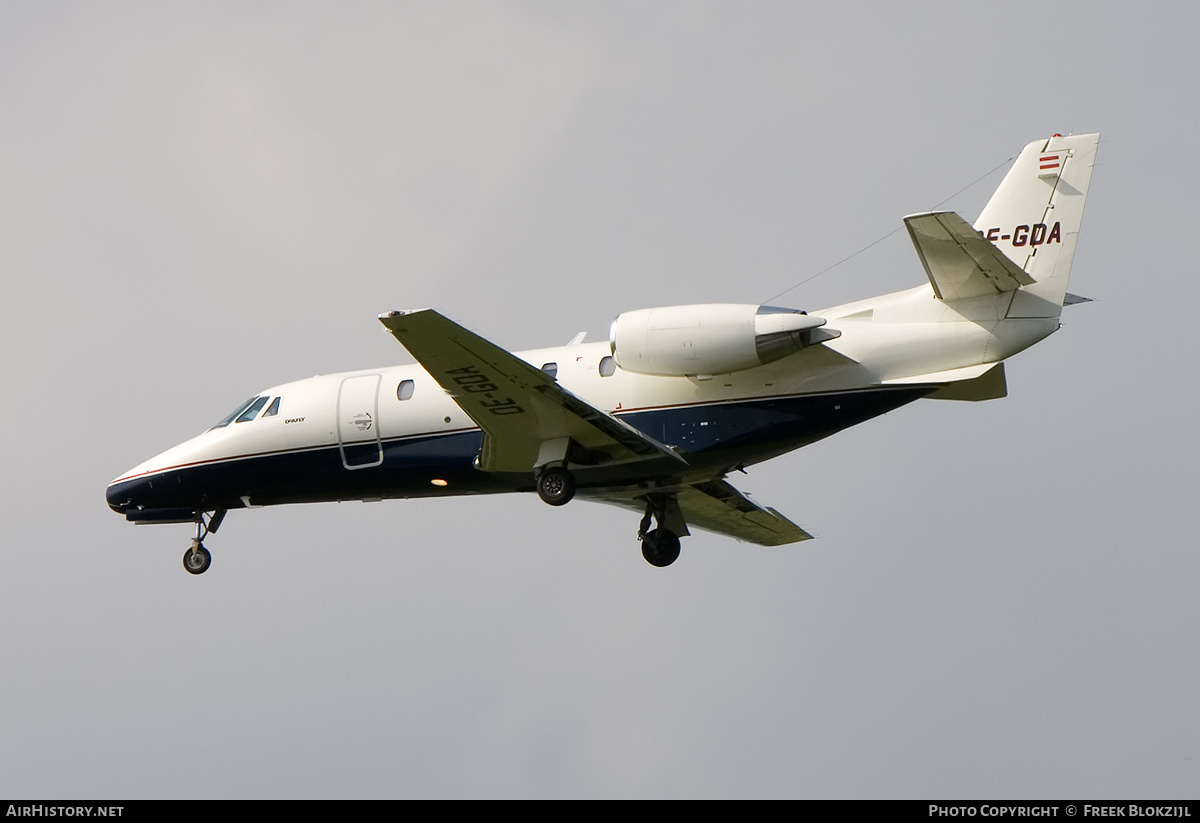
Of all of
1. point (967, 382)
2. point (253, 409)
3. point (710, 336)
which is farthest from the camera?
point (253, 409)

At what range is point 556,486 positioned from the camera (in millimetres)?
25844

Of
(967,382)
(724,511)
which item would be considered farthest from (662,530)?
(967,382)

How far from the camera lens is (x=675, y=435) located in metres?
25.6

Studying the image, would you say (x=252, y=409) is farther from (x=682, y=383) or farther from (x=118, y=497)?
(x=682, y=383)

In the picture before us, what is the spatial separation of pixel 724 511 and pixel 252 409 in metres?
8.52

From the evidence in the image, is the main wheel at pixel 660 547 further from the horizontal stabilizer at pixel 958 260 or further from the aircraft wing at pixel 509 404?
the horizontal stabilizer at pixel 958 260

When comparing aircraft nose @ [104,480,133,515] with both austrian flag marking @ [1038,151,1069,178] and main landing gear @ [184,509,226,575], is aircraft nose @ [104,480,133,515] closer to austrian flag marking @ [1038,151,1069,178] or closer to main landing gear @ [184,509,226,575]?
main landing gear @ [184,509,226,575]

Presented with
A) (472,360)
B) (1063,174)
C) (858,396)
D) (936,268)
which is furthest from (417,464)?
(1063,174)

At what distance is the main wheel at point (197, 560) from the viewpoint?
29.6 meters

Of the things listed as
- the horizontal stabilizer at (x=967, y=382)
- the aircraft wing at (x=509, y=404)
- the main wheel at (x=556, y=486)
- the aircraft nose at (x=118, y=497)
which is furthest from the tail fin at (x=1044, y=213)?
the aircraft nose at (x=118, y=497)

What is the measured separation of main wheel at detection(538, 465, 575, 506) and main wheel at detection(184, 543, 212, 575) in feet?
23.7

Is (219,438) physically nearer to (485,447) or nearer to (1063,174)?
(485,447)

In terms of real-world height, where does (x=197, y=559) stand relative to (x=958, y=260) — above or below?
below

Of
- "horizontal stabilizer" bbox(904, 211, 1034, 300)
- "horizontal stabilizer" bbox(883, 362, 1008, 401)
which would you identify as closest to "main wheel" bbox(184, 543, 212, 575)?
"horizontal stabilizer" bbox(883, 362, 1008, 401)
